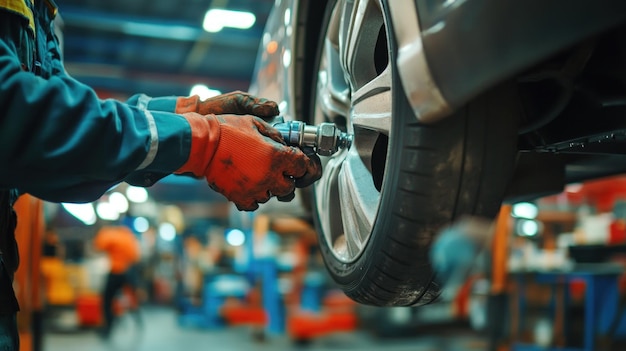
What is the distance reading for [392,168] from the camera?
3.38 feet

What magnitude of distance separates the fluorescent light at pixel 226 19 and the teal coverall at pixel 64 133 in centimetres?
681

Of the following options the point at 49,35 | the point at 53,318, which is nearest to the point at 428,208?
the point at 49,35

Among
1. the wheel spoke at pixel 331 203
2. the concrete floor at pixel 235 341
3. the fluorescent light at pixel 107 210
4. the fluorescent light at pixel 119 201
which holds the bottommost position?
the concrete floor at pixel 235 341

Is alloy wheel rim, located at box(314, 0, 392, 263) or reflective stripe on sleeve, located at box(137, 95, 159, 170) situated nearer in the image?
reflective stripe on sleeve, located at box(137, 95, 159, 170)

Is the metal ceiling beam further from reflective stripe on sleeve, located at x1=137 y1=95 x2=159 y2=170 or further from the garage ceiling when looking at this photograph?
reflective stripe on sleeve, located at x1=137 y1=95 x2=159 y2=170

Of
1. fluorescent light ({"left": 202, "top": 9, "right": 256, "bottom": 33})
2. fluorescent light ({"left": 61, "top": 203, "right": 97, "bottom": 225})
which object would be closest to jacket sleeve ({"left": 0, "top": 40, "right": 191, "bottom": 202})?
fluorescent light ({"left": 61, "top": 203, "right": 97, "bottom": 225})

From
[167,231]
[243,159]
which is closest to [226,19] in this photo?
[167,231]

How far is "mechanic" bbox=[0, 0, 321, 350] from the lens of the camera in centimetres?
96

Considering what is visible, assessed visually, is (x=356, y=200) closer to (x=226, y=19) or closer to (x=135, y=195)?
(x=226, y=19)

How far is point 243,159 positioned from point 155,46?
8.53 metres

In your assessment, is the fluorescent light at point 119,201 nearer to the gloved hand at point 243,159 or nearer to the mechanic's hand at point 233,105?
the mechanic's hand at point 233,105

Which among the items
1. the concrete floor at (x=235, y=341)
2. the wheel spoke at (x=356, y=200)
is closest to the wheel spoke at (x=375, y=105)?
the wheel spoke at (x=356, y=200)

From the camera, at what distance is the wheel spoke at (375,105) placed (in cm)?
110

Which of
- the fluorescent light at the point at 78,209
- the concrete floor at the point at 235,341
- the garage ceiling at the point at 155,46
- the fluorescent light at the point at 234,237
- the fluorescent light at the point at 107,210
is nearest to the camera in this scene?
the fluorescent light at the point at 78,209
